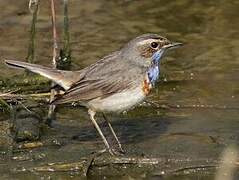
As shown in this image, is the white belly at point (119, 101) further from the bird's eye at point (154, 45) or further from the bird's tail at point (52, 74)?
the bird's eye at point (154, 45)

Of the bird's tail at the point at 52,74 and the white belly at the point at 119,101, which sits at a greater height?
the bird's tail at the point at 52,74

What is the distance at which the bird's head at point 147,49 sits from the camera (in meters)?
9.78

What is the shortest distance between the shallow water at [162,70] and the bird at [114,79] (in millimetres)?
471

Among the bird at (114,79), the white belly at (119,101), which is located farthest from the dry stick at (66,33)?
the white belly at (119,101)

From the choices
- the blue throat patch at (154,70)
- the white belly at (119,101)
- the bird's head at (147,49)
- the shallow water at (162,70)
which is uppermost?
the bird's head at (147,49)

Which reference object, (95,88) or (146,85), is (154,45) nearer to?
(146,85)

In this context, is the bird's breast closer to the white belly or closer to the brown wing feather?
the white belly

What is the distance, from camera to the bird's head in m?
9.78

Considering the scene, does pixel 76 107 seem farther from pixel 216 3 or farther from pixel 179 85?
pixel 216 3

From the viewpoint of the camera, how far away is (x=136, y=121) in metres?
10.5

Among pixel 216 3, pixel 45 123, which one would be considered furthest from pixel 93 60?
pixel 216 3

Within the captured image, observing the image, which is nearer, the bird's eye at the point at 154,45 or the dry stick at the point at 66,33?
the bird's eye at the point at 154,45

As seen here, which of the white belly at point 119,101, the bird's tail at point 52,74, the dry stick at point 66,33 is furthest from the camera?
the dry stick at point 66,33

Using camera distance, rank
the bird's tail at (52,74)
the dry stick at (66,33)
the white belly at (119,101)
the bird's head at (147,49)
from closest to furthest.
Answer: the white belly at (119,101), the bird's tail at (52,74), the bird's head at (147,49), the dry stick at (66,33)
